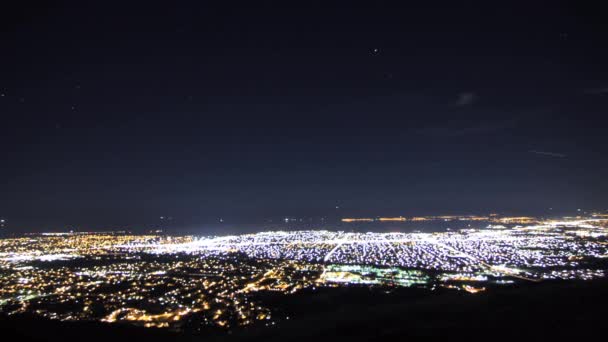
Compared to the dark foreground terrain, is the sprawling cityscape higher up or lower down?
lower down

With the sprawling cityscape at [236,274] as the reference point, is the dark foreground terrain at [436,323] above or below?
above

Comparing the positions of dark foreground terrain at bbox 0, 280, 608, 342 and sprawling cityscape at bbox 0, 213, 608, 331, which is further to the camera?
sprawling cityscape at bbox 0, 213, 608, 331

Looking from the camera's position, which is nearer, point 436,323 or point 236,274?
point 436,323

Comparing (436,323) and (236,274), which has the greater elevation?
(436,323)

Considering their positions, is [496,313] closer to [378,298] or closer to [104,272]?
[378,298]

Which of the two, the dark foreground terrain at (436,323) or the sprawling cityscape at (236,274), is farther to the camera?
the sprawling cityscape at (236,274)
